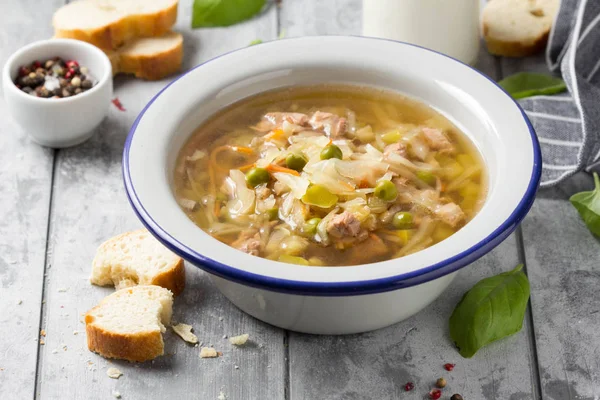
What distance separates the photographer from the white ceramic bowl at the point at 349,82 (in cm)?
307

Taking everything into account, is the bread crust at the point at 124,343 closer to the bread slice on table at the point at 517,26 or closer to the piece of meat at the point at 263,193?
the piece of meat at the point at 263,193

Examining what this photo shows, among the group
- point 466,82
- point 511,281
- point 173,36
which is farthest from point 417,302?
point 173,36

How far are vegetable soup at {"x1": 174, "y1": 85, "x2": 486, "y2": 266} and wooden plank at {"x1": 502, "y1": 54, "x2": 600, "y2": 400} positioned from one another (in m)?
0.58

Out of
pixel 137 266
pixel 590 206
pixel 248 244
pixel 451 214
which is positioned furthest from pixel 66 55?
pixel 590 206

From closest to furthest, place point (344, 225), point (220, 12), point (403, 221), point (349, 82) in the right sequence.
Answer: point (344, 225) → point (403, 221) → point (349, 82) → point (220, 12)

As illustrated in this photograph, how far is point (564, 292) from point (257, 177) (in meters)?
1.43

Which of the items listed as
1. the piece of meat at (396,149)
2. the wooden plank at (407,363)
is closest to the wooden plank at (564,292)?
the wooden plank at (407,363)

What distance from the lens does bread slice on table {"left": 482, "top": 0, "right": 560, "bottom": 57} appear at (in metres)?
5.08

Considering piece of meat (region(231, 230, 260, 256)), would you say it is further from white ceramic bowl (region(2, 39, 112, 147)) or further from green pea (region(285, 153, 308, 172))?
white ceramic bowl (region(2, 39, 112, 147))

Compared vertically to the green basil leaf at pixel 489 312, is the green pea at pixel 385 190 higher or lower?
higher

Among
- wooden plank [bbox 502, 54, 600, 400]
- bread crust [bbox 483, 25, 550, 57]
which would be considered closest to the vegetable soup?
wooden plank [bbox 502, 54, 600, 400]

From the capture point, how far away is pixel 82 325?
3.67m

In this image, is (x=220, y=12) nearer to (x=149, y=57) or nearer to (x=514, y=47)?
(x=149, y=57)

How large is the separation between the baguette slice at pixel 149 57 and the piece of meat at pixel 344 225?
6.60 feet
